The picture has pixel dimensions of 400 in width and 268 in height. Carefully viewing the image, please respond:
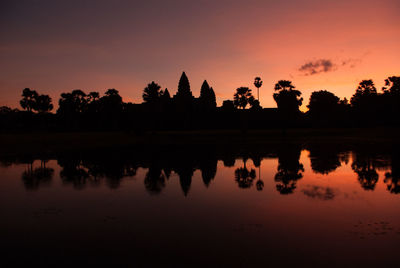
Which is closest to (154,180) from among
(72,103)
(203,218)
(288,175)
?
(203,218)

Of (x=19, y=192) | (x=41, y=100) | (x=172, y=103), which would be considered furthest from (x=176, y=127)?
(x=19, y=192)

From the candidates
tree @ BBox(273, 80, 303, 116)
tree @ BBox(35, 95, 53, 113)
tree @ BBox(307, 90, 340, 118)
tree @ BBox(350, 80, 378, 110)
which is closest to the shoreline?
tree @ BBox(273, 80, 303, 116)

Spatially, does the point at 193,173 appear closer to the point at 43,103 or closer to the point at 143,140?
the point at 143,140

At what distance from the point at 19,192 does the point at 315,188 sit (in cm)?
1342

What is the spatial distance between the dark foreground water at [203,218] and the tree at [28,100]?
89603 millimetres

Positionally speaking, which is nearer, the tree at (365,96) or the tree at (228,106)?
the tree at (365,96)

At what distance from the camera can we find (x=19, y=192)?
14.1 m

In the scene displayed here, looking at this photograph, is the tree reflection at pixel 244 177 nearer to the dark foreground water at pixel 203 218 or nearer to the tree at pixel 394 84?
the dark foreground water at pixel 203 218

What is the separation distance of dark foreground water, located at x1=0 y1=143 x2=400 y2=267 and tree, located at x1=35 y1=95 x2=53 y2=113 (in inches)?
3553

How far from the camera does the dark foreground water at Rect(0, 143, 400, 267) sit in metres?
7.12

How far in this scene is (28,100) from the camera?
317 ft

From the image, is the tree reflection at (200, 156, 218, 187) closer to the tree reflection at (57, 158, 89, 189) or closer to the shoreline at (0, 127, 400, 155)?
the tree reflection at (57, 158, 89, 189)

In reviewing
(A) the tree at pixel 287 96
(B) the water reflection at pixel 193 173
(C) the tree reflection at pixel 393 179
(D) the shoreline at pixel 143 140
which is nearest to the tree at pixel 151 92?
(D) the shoreline at pixel 143 140

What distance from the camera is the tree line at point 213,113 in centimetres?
7088
